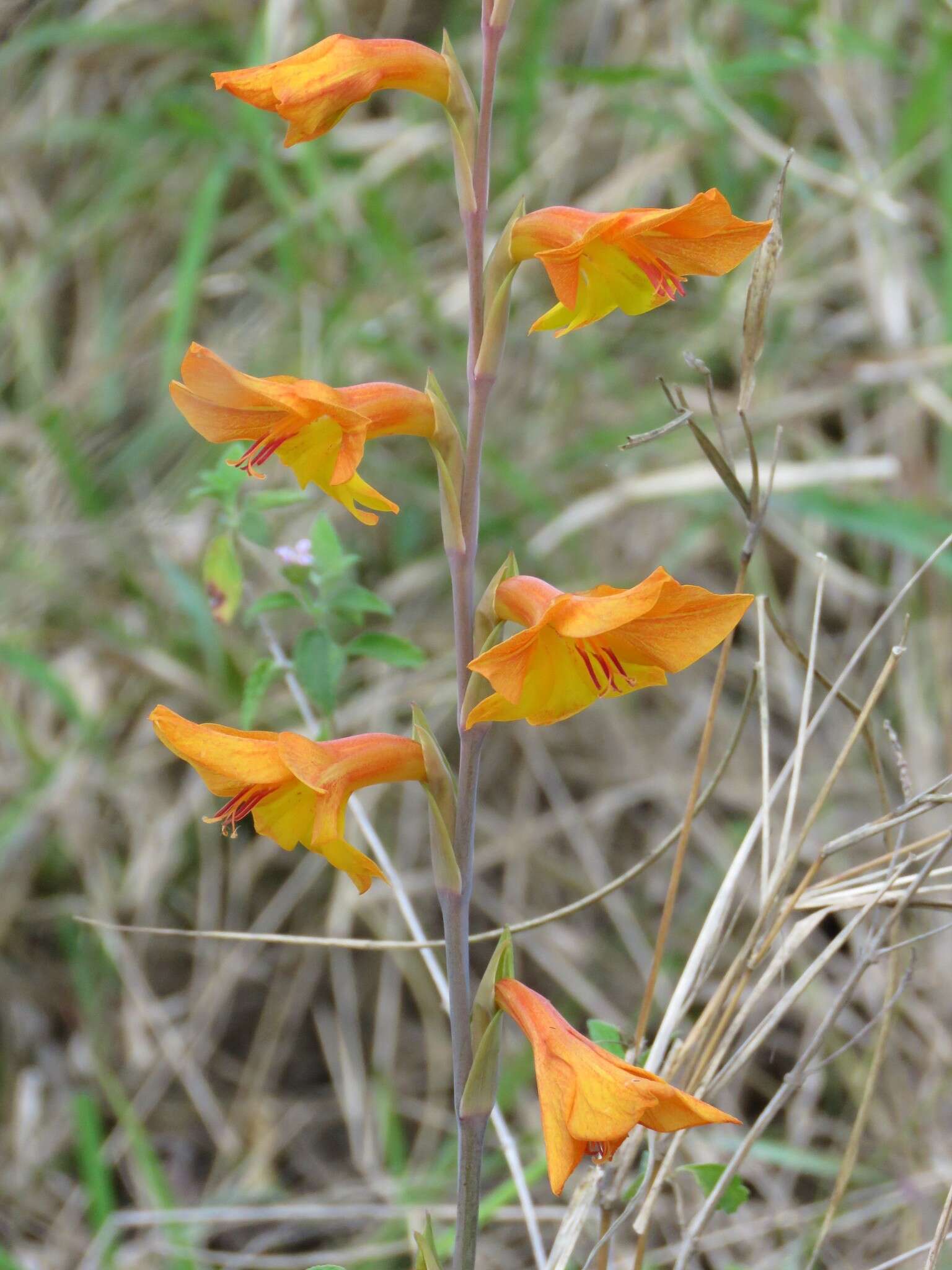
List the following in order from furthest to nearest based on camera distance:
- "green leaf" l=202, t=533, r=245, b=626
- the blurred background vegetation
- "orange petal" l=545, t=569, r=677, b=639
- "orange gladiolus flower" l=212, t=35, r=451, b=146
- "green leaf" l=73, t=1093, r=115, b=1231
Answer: the blurred background vegetation
"green leaf" l=73, t=1093, r=115, b=1231
"green leaf" l=202, t=533, r=245, b=626
"orange gladiolus flower" l=212, t=35, r=451, b=146
"orange petal" l=545, t=569, r=677, b=639

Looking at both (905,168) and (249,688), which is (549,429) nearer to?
(905,168)

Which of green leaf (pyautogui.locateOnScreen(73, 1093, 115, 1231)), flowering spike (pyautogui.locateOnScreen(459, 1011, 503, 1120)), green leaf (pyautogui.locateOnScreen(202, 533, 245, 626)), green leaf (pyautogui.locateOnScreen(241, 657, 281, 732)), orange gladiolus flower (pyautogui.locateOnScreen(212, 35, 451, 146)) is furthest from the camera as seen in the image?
green leaf (pyautogui.locateOnScreen(73, 1093, 115, 1231))

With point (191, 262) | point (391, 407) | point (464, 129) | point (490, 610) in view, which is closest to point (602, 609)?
point (490, 610)

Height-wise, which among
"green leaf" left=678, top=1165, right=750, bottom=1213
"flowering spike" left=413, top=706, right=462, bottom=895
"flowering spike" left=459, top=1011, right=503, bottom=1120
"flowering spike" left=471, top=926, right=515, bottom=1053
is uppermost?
"flowering spike" left=413, top=706, right=462, bottom=895

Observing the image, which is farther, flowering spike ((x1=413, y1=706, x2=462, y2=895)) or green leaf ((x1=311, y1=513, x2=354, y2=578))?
green leaf ((x1=311, y1=513, x2=354, y2=578))

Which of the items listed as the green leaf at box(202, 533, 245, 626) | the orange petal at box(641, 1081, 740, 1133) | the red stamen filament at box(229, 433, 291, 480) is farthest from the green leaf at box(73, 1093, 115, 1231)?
the red stamen filament at box(229, 433, 291, 480)

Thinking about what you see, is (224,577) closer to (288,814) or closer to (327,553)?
(327,553)

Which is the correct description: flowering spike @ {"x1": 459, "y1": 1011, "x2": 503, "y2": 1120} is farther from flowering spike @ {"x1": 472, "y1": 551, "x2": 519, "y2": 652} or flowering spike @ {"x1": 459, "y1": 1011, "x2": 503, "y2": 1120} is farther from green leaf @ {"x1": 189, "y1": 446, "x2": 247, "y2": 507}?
green leaf @ {"x1": 189, "y1": 446, "x2": 247, "y2": 507}

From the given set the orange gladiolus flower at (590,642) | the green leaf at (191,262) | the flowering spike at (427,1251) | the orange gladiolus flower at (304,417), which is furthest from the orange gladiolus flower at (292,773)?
the green leaf at (191,262)
